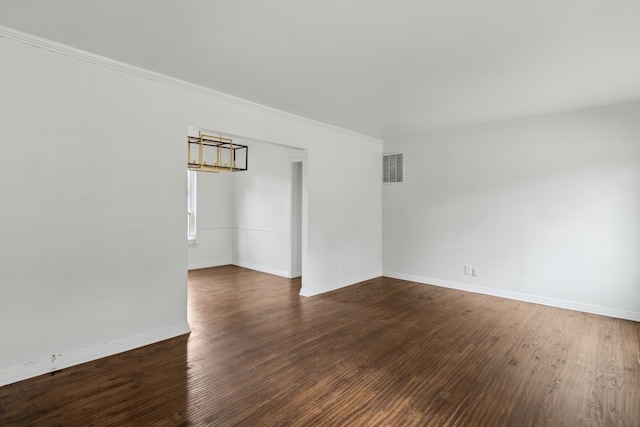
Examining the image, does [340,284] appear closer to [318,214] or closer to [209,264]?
[318,214]

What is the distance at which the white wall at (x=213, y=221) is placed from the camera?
22.9ft

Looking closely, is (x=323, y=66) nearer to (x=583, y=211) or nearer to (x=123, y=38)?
(x=123, y=38)

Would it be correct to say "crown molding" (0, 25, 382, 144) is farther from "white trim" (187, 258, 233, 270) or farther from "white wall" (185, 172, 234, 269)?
"white trim" (187, 258, 233, 270)

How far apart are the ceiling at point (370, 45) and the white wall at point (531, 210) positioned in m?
0.73

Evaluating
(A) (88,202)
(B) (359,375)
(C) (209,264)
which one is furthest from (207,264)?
(B) (359,375)

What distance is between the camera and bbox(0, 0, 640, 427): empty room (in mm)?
2238

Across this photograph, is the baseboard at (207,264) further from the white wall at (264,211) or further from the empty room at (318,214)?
the empty room at (318,214)

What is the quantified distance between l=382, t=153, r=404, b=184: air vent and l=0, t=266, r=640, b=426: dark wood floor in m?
2.67

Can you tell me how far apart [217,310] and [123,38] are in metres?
3.11

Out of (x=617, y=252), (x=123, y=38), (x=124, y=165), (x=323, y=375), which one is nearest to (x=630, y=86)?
(x=617, y=252)

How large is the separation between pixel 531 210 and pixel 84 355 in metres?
5.51

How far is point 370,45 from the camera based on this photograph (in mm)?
2566

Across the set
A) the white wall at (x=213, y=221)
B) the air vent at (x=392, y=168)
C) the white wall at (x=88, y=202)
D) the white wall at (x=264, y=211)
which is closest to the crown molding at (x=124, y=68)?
the white wall at (x=88, y=202)

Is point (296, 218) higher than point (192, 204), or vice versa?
point (192, 204)
